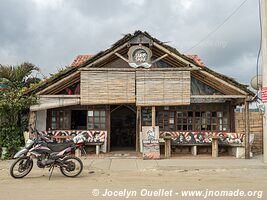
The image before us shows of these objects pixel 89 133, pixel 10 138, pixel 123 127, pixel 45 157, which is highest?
pixel 123 127

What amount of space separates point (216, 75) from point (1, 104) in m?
8.91

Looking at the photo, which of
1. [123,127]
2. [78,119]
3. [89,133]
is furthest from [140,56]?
[123,127]

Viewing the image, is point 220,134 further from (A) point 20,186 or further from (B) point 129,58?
(A) point 20,186

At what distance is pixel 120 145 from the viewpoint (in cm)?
1664

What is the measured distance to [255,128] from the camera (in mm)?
14180

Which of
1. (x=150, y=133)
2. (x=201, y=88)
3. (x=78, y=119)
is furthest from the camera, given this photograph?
(x=78, y=119)

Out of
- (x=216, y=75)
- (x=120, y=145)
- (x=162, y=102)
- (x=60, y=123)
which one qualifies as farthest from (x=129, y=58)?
(x=120, y=145)

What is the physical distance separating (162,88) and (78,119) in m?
4.81

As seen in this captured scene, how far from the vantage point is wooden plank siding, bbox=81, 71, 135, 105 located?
12148 mm

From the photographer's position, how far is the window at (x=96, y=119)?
44.5ft

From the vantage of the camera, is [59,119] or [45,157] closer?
[45,157]

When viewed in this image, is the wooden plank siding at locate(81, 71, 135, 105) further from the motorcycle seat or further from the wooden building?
the motorcycle seat

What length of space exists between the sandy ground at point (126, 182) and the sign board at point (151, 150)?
1.89 metres

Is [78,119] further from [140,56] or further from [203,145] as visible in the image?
[203,145]
